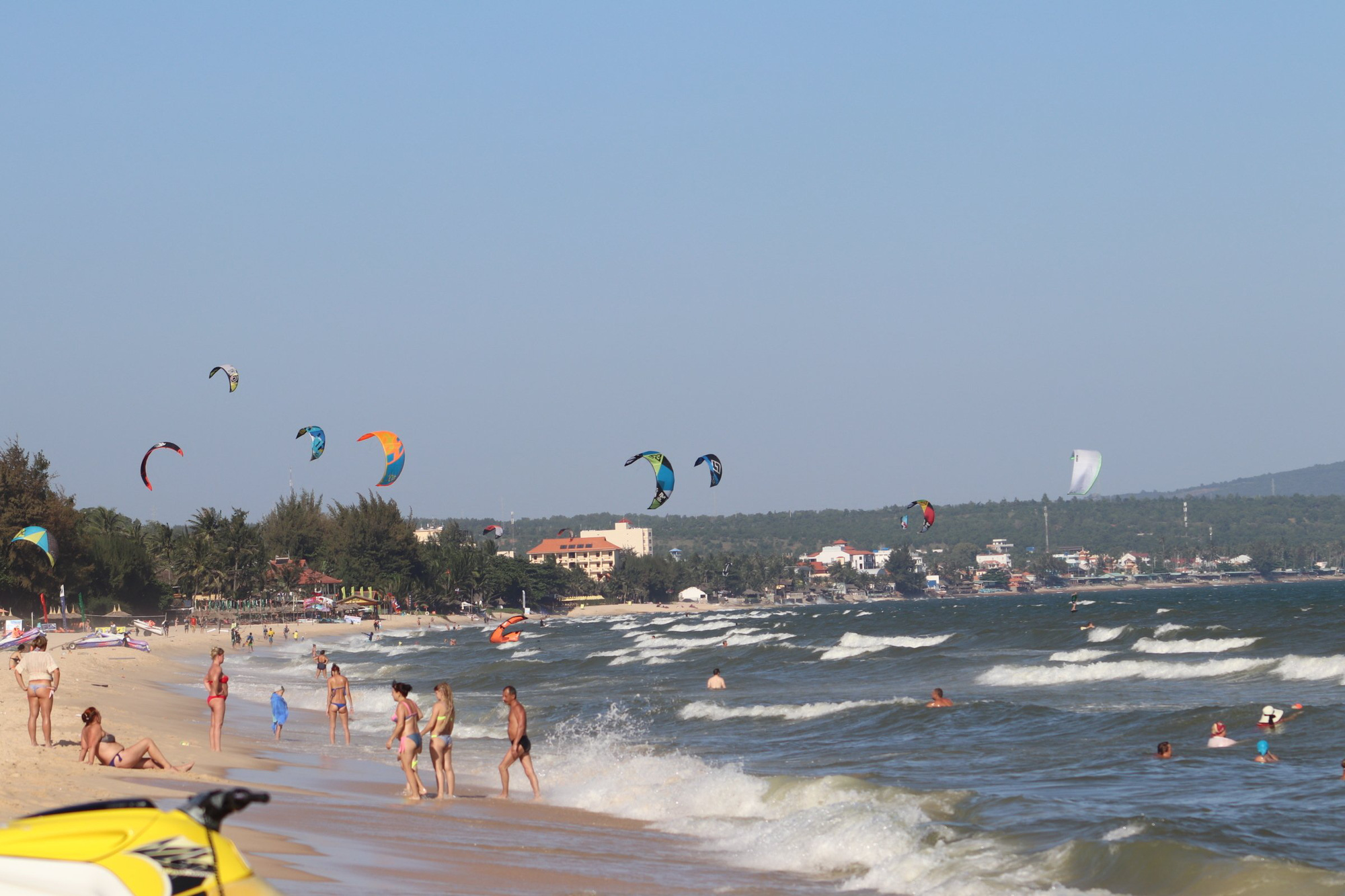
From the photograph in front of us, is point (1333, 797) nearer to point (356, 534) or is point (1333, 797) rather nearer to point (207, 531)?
point (207, 531)

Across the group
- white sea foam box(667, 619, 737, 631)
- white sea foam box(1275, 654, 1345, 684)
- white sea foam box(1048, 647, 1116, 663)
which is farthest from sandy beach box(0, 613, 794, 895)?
white sea foam box(667, 619, 737, 631)

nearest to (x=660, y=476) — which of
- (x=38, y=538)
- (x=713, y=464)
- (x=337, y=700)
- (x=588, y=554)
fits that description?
(x=713, y=464)

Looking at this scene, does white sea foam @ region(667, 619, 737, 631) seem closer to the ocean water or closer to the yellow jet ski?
the ocean water

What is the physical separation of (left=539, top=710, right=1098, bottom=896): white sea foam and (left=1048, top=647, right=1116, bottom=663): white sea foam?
18414 millimetres

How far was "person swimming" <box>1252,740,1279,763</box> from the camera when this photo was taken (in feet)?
46.3

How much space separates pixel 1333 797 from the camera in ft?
38.2

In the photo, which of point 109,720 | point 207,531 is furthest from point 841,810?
point 207,531

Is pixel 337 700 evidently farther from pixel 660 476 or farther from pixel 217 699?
pixel 660 476

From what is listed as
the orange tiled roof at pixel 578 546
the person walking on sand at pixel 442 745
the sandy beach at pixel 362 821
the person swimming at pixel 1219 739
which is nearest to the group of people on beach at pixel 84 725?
the sandy beach at pixel 362 821

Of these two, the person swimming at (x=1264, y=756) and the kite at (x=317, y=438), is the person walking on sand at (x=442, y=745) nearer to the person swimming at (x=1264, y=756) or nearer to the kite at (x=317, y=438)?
the person swimming at (x=1264, y=756)

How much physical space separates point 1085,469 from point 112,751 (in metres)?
30.1

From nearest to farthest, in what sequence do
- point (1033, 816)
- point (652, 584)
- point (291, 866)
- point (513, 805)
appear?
point (291, 866) < point (1033, 816) < point (513, 805) < point (652, 584)

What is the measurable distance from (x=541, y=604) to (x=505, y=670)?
104099 mm

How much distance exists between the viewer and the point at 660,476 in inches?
1240
